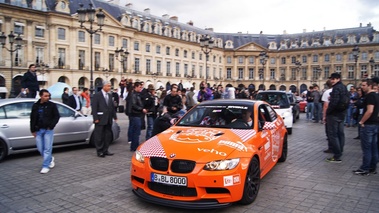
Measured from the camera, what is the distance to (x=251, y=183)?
4.90m

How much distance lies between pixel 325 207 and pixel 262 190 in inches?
45.2

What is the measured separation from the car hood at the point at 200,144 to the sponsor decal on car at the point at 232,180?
0.31 metres

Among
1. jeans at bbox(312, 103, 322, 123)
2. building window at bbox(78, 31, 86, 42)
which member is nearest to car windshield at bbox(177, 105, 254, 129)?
jeans at bbox(312, 103, 322, 123)

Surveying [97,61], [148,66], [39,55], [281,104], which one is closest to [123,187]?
[281,104]

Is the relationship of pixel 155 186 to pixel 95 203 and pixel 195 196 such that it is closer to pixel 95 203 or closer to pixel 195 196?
pixel 195 196

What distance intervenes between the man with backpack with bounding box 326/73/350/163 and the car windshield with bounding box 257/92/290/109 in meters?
5.37

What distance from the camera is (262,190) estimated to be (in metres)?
5.58

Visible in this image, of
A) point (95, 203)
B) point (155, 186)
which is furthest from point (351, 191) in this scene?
point (95, 203)

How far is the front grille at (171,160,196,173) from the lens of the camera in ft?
14.4

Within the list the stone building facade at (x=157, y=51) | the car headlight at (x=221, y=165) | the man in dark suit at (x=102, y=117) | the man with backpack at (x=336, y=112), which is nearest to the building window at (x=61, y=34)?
the stone building facade at (x=157, y=51)

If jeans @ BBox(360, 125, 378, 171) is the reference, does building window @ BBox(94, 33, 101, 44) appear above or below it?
above

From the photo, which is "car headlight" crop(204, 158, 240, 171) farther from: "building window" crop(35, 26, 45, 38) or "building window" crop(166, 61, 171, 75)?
"building window" crop(166, 61, 171, 75)

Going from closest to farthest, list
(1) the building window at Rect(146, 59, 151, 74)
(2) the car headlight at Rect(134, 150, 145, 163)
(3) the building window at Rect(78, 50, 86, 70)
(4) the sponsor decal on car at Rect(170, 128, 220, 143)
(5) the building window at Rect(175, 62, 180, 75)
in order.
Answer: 1. (2) the car headlight at Rect(134, 150, 145, 163)
2. (4) the sponsor decal on car at Rect(170, 128, 220, 143)
3. (3) the building window at Rect(78, 50, 86, 70)
4. (1) the building window at Rect(146, 59, 151, 74)
5. (5) the building window at Rect(175, 62, 180, 75)

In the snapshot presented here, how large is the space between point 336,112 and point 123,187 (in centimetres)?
569
